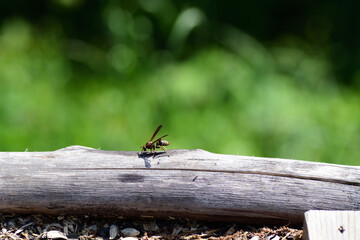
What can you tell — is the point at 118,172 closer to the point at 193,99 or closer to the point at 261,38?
the point at 193,99

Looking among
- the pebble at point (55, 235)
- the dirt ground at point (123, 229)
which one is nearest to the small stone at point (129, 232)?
the dirt ground at point (123, 229)

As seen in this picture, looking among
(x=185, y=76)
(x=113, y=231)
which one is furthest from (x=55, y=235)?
(x=185, y=76)

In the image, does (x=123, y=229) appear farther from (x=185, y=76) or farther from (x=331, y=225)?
(x=185, y=76)

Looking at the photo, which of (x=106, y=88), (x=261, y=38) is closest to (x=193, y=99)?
(x=106, y=88)

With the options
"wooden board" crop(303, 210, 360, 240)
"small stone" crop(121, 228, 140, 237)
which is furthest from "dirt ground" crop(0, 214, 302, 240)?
"wooden board" crop(303, 210, 360, 240)

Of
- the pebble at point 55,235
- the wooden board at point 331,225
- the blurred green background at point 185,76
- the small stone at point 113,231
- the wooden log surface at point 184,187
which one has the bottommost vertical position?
the pebble at point 55,235

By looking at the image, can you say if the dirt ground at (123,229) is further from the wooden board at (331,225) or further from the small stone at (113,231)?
the wooden board at (331,225)

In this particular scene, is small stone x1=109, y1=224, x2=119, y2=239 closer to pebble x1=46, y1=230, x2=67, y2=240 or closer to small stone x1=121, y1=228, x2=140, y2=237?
small stone x1=121, y1=228, x2=140, y2=237

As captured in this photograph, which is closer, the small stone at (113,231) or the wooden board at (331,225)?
the wooden board at (331,225)
